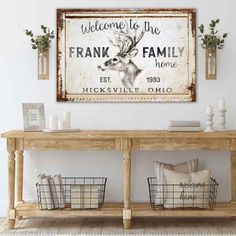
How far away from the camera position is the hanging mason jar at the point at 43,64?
161 inches

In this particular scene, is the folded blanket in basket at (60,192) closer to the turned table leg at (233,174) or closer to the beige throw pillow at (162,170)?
the beige throw pillow at (162,170)

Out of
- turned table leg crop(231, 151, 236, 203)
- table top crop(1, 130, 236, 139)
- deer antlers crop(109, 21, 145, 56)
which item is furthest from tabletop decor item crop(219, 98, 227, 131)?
deer antlers crop(109, 21, 145, 56)

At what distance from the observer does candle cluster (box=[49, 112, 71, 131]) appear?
3.85 m

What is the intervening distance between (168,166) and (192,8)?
1.39 m

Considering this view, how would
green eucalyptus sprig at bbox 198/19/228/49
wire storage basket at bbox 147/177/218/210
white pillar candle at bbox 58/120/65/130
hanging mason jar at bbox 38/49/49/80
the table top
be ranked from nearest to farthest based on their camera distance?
the table top → wire storage basket at bbox 147/177/218/210 → white pillar candle at bbox 58/120/65/130 → green eucalyptus sprig at bbox 198/19/228/49 → hanging mason jar at bbox 38/49/49/80

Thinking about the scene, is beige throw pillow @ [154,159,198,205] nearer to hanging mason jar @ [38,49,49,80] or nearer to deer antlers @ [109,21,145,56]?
deer antlers @ [109,21,145,56]

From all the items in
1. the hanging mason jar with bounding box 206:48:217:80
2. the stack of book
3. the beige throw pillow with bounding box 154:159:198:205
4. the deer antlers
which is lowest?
the beige throw pillow with bounding box 154:159:198:205

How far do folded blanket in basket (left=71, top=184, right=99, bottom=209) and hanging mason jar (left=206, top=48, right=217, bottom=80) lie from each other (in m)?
1.38

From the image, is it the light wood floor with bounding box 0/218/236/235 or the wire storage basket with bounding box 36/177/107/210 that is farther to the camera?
the wire storage basket with bounding box 36/177/107/210

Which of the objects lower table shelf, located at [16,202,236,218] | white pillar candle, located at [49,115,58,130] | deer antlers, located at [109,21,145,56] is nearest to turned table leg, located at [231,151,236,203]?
lower table shelf, located at [16,202,236,218]

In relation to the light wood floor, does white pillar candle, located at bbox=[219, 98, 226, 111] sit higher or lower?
higher

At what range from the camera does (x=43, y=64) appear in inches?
162

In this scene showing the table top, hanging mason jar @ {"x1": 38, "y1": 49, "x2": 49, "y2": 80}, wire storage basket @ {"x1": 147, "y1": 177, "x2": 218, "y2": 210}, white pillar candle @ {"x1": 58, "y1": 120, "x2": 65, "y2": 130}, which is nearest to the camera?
the table top

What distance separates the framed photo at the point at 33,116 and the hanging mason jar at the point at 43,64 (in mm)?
312
